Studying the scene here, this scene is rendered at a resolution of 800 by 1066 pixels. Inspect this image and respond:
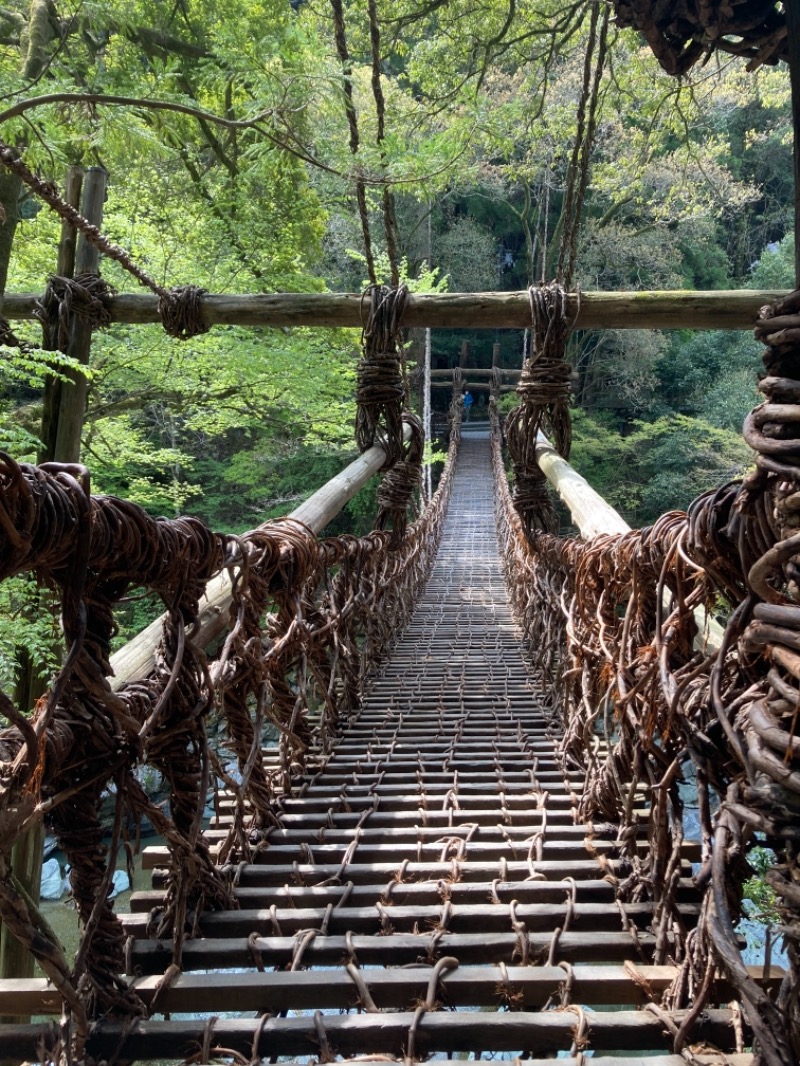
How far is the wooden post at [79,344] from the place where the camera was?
8.16ft

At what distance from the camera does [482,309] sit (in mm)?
2365

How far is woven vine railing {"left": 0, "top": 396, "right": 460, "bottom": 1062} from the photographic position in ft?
2.01

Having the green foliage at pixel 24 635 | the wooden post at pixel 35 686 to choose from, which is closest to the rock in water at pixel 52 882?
the wooden post at pixel 35 686

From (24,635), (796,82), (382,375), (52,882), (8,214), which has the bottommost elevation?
(52,882)

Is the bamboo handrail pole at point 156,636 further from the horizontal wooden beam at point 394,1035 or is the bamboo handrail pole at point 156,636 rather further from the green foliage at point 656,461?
the green foliage at point 656,461

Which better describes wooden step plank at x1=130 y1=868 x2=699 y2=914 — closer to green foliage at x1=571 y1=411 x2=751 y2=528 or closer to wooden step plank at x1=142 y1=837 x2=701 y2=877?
wooden step plank at x1=142 y1=837 x2=701 y2=877

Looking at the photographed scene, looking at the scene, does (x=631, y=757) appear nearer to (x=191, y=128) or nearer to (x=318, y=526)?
(x=318, y=526)

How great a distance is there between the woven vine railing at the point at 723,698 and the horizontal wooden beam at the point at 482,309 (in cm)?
137

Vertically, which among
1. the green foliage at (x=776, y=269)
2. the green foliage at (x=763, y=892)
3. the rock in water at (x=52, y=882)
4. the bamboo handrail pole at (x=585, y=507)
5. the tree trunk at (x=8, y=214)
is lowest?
the rock in water at (x=52, y=882)

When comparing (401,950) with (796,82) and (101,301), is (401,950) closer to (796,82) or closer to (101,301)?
(796,82)

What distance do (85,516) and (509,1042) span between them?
0.71 meters

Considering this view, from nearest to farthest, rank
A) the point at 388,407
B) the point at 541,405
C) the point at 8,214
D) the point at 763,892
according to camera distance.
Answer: the point at 541,405 → the point at 388,407 → the point at 8,214 → the point at 763,892

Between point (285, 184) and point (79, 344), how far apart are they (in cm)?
348

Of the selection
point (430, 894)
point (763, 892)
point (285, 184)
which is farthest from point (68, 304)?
point (763, 892)
